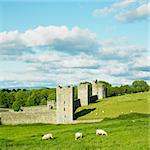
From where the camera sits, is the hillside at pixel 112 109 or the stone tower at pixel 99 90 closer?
the hillside at pixel 112 109

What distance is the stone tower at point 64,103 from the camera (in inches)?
2379

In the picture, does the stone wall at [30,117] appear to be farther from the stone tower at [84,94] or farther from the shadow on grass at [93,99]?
the shadow on grass at [93,99]

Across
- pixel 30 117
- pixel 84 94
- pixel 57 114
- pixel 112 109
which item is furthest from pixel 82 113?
pixel 84 94

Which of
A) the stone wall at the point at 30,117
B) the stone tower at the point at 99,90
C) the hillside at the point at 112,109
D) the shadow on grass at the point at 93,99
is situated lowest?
the stone wall at the point at 30,117

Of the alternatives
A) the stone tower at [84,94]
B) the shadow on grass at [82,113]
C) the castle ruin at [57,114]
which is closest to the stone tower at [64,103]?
the castle ruin at [57,114]

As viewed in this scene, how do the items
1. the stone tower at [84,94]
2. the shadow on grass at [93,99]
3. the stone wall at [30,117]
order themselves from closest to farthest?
the stone wall at [30,117], the stone tower at [84,94], the shadow on grass at [93,99]

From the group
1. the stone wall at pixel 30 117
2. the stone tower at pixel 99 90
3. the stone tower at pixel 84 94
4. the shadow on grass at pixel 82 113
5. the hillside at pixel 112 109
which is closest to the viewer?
the hillside at pixel 112 109

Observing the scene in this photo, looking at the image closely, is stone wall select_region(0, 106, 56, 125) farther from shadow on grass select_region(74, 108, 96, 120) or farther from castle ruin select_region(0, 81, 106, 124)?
shadow on grass select_region(74, 108, 96, 120)

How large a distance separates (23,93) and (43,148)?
82.7m

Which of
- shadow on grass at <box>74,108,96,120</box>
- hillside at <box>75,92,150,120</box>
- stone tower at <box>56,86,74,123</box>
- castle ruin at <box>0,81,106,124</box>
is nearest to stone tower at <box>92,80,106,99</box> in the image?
hillside at <box>75,92,150,120</box>

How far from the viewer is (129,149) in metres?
15.6

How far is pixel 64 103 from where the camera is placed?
61.1m

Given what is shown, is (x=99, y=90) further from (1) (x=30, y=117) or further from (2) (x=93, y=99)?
(1) (x=30, y=117)

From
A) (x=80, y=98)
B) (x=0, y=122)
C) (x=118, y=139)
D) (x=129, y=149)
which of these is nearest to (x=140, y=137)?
(x=118, y=139)
